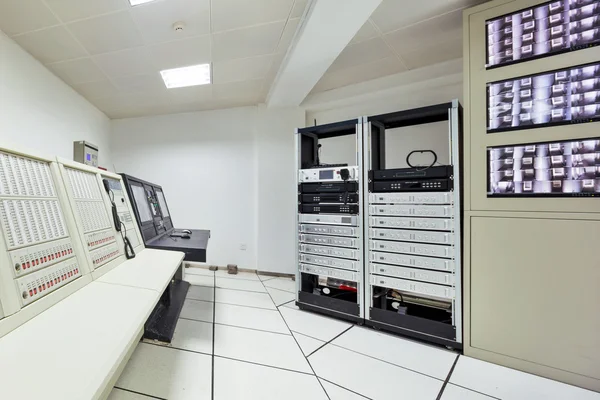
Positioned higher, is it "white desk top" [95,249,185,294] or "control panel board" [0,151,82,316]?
"control panel board" [0,151,82,316]

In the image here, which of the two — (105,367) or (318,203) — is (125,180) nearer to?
(318,203)

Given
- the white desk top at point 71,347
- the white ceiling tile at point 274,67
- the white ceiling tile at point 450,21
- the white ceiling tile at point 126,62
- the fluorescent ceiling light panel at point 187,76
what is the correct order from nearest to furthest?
the white desk top at point 71,347
the white ceiling tile at point 450,21
the white ceiling tile at point 126,62
the white ceiling tile at point 274,67
the fluorescent ceiling light panel at point 187,76

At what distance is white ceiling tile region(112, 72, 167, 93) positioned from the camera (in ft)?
9.51

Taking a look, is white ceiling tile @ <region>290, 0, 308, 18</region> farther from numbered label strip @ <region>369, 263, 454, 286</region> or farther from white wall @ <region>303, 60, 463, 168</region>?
numbered label strip @ <region>369, 263, 454, 286</region>

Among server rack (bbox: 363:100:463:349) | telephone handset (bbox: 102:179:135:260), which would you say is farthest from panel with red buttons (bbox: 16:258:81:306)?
server rack (bbox: 363:100:463:349)

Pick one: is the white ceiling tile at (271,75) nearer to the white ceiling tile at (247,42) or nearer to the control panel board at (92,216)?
the white ceiling tile at (247,42)

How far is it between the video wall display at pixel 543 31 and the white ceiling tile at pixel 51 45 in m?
3.37

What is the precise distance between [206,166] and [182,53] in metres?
1.78

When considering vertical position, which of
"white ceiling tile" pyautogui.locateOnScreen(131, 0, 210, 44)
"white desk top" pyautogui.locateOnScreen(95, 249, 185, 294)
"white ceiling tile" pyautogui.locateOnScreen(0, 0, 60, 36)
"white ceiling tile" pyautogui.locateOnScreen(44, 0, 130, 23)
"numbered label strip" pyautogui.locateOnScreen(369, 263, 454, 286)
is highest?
"white ceiling tile" pyautogui.locateOnScreen(0, 0, 60, 36)

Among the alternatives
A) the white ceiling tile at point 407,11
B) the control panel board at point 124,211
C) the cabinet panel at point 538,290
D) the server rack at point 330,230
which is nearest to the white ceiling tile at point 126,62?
the control panel board at point 124,211

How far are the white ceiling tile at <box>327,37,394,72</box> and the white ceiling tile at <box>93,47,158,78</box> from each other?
1968 mm

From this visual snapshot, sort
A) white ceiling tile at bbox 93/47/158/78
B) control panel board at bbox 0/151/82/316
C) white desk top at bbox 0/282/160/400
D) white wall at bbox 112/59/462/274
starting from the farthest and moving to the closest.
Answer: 1. white wall at bbox 112/59/462/274
2. white ceiling tile at bbox 93/47/158/78
3. control panel board at bbox 0/151/82/316
4. white desk top at bbox 0/282/160/400

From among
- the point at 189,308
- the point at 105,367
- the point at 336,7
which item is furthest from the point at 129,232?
the point at 336,7

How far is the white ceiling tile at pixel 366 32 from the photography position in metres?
2.11
